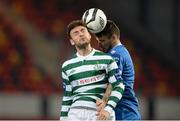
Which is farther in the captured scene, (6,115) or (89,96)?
(6,115)

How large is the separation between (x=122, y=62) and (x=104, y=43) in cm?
21

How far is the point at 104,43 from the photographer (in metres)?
4.77

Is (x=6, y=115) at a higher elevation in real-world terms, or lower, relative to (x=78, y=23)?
lower

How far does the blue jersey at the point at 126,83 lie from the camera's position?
465 cm

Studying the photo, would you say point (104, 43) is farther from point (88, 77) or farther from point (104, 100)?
point (104, 100)

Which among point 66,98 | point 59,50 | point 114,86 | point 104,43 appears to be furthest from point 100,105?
point 59,50

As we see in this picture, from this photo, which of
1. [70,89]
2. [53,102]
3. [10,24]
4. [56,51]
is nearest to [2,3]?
[10,24]

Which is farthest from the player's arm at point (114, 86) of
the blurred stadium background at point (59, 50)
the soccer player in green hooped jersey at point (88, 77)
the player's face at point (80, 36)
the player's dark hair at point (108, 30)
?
the blurred stadium background at point (59, 50)

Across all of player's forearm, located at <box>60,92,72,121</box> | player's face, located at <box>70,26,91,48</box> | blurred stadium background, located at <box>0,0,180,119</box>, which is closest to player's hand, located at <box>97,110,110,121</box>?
player's forearm, located at <box>60,92,72,121</box>

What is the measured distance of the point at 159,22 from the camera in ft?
38.0

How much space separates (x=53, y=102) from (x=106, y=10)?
1884mm

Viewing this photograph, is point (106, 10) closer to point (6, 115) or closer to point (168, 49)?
point (168, 49)

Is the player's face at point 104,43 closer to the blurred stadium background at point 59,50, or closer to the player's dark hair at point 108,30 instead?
the player's dark hair at point 108,30

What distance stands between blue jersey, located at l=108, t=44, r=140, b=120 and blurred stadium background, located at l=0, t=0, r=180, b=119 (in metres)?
5.68
